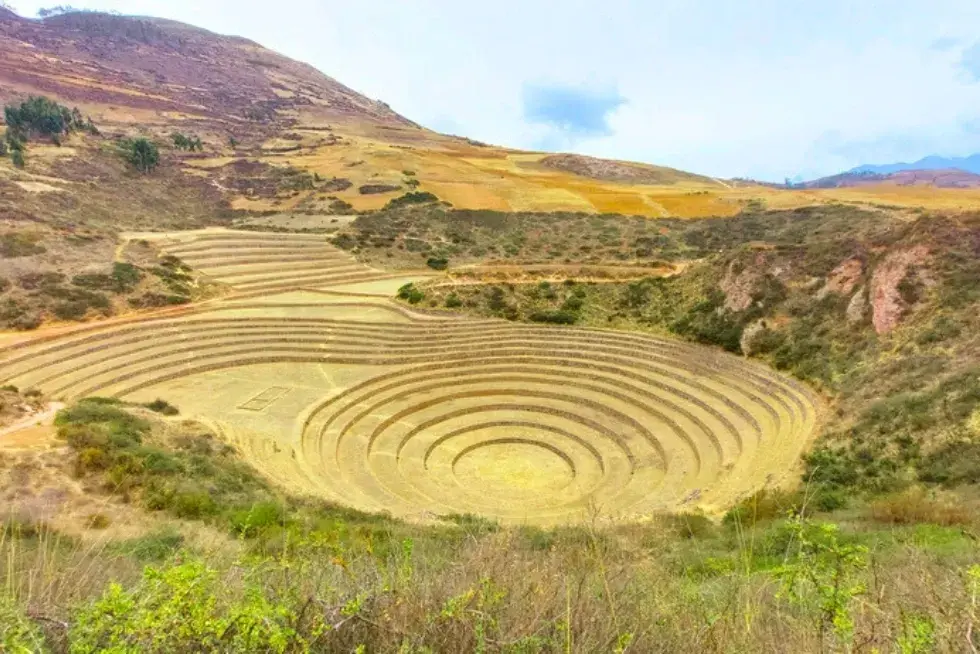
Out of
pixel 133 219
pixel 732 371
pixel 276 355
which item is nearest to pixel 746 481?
pixel 732 371

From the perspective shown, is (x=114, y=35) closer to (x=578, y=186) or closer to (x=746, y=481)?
(x=578, y=186)

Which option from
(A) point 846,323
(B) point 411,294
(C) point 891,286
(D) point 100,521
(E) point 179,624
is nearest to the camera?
(E) point 179,624

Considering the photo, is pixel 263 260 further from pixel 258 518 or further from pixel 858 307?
pixel 858 307

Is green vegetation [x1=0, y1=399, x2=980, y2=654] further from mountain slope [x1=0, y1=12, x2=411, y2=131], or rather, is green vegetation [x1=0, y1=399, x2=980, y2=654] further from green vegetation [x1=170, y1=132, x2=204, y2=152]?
mountain slope [x1=0, y1=12, x2=411, y2=131]

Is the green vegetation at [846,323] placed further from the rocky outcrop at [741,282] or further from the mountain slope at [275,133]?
the mountain slope at [275,133]

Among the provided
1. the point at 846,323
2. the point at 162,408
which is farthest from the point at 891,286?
the point at 162,408

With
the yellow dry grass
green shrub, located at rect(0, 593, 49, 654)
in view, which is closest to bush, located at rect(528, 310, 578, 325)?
green shrub, located at rect(0, 593, 49, 654)
